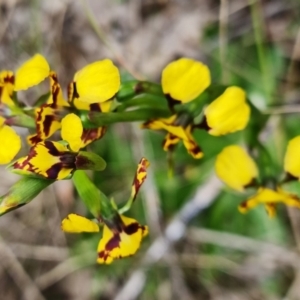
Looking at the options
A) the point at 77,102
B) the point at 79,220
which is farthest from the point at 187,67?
the point at 79,220

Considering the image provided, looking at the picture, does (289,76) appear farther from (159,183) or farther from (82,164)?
(82,164)

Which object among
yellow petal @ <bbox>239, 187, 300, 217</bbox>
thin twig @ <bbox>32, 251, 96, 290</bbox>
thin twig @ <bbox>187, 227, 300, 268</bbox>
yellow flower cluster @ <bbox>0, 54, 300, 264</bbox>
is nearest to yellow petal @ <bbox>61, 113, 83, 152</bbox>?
yellow flower cluster @ <bbox>0, 54, 300, 264</bbox>

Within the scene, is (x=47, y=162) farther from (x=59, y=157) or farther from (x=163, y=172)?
(x=163, y=172)

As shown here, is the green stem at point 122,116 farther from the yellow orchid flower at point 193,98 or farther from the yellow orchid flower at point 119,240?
the yellow orchid flower at point 119,240

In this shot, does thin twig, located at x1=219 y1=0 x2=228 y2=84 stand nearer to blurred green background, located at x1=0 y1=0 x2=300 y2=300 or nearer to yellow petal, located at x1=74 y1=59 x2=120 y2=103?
blurred green background, located at x1=0 y1=0 x2=300 y2=300

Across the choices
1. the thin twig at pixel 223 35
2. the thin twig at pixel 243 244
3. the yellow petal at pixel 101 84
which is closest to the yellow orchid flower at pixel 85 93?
the yellow petal at pixel 101 84

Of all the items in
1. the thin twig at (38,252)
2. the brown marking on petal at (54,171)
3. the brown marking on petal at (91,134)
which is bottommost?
the thin twig at (38,252)

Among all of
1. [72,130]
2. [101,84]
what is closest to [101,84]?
[101,84]
